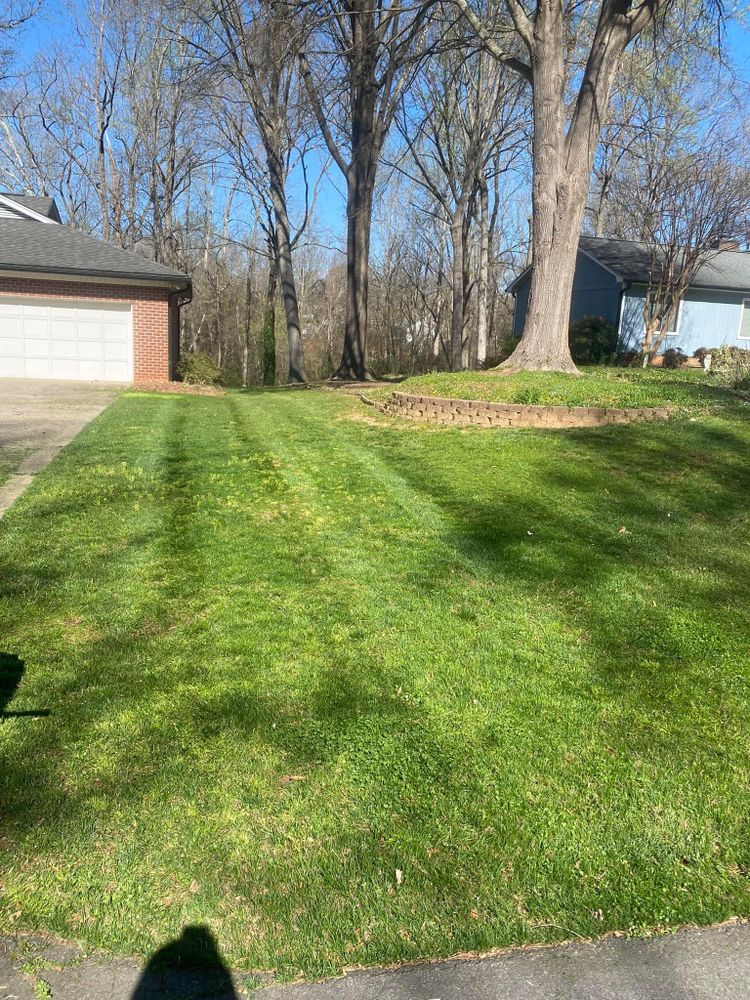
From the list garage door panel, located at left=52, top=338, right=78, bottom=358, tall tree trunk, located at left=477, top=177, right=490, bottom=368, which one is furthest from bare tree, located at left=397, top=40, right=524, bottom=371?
garage door panel, located at left=52, top=338, right=78, bottom=358

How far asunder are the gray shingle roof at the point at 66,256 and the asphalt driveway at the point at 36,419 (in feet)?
7.94

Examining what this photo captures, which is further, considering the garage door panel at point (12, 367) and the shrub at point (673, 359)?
the shrub at point (673, 359)

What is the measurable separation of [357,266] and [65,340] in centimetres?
789

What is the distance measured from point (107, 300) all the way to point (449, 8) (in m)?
10.8

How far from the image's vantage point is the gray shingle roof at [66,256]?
16.2m

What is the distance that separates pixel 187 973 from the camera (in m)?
2.05

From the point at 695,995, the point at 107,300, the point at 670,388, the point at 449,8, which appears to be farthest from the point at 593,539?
the point at 449,8

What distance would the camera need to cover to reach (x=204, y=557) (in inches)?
195

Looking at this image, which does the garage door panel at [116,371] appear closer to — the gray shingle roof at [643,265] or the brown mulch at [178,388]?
the brown mulch at [178,388]

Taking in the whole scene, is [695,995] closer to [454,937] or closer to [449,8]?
[454,937]

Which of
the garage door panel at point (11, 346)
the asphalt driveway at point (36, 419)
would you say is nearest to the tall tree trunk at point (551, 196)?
the asphalt driveway at point (36, 419)

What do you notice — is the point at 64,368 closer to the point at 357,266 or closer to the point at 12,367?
the point at 12,367

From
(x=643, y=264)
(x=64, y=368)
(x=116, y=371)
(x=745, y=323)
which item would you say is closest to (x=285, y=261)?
(x=116, y=371)

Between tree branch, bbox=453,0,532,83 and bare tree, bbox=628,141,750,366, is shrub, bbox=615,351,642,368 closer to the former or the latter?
bare tree, bbox=628,141,750,366
